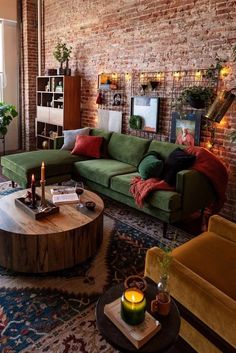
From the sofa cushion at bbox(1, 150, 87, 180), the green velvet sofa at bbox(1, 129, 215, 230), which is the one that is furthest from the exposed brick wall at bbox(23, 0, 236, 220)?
the sofa cushion at bbox(1, 150, 87, 180)

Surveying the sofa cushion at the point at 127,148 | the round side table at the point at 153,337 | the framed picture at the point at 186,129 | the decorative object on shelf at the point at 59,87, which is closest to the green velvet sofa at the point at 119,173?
the sofa cushion at the point at 127,148

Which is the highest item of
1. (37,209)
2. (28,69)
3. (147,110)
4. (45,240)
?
(28,69)

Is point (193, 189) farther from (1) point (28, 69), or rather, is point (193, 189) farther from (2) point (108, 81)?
(1) point (28, 69)

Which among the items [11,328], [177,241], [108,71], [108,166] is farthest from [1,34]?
[11,328]

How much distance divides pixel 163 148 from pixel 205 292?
268 cm

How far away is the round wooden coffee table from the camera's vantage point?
240 cm

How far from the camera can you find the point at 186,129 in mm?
4074

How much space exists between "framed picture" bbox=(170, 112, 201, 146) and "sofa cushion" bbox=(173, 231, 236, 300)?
192 cm

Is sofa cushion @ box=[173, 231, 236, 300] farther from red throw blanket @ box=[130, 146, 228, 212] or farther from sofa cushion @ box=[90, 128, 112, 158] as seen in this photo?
sofa cushion @ box=[90, 128, 112, 158]

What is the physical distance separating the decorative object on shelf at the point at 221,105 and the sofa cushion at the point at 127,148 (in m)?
1.08

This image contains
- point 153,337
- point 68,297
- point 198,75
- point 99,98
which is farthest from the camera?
point 99,98

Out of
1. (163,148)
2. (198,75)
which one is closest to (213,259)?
(163,148)

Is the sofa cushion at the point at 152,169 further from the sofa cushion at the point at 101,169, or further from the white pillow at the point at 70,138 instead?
the white pillow at the point at 70,138

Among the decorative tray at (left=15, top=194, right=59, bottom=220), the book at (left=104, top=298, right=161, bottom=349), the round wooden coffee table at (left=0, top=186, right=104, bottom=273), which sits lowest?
the round wooden coffee table at (left=0, top=186, right=104, bottom=273)
